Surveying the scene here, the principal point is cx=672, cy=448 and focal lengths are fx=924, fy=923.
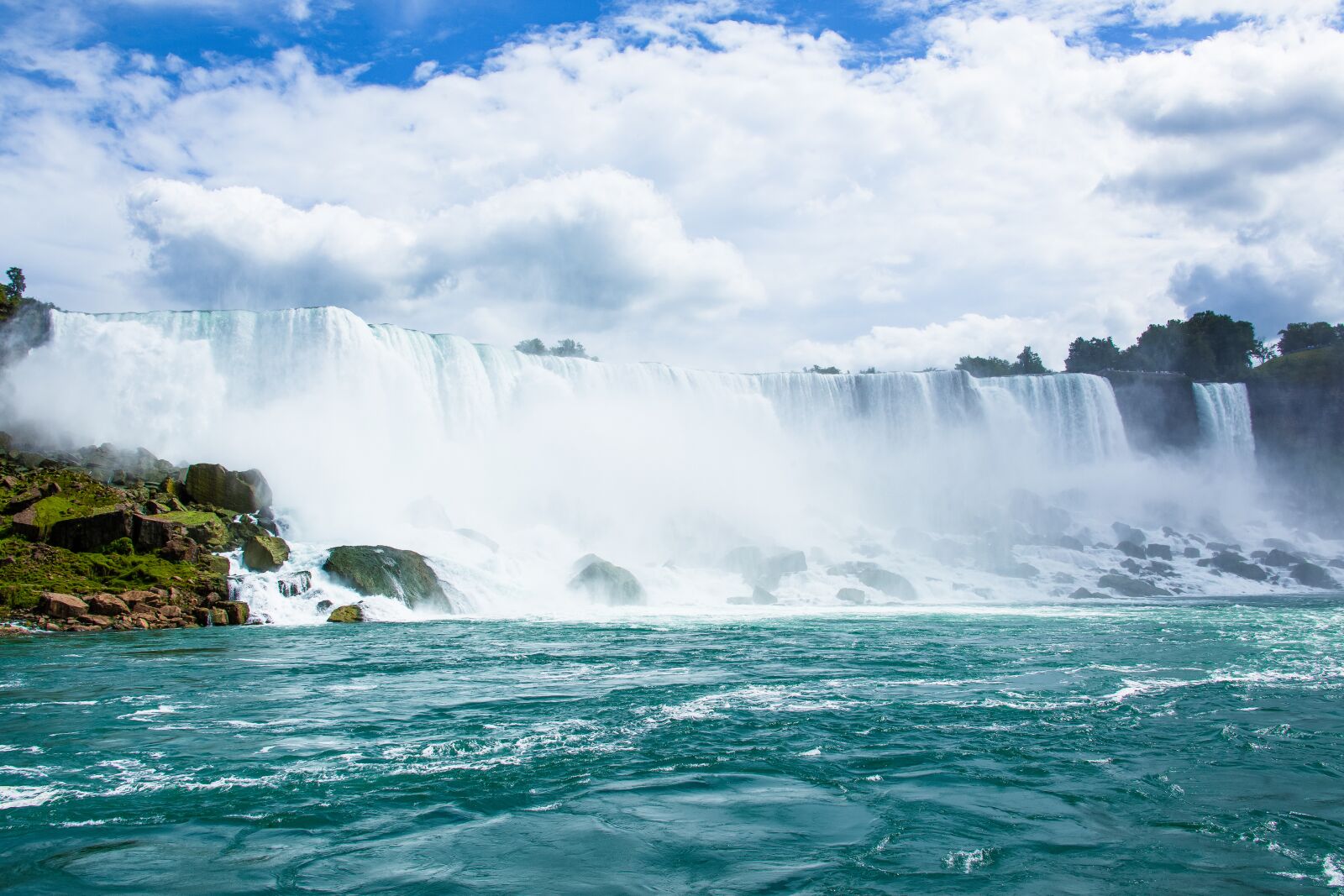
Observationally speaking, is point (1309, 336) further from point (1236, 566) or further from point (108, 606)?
point (108, 606)

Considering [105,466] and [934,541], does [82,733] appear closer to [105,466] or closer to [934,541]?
[105,466]

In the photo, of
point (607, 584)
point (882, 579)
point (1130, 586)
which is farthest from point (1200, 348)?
point (607, 584)

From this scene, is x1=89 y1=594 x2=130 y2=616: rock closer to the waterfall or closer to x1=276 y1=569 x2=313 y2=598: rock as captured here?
x1=276 y1=569 x2=313 y2=598: rock

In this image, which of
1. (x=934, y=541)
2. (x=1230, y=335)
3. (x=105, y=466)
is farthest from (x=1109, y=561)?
(x=105, y=466)

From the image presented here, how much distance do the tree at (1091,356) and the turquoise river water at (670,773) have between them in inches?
2468

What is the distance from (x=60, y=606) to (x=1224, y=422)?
182 ft

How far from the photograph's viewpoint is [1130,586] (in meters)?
37.0

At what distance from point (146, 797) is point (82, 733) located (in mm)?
2885

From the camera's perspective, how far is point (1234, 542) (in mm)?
47000

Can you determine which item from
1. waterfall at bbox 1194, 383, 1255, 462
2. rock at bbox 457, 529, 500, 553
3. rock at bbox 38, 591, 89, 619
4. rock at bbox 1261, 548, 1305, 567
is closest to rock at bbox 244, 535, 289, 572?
rock at bbox 38, 591, 89, 619

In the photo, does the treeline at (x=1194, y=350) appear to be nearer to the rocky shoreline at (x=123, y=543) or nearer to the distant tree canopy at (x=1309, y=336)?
the distant tree canopy at (x=1309, y=336)

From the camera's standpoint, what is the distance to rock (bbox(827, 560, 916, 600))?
33.3 metres

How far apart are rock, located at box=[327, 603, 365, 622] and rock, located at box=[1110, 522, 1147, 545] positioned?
36955 millimetres

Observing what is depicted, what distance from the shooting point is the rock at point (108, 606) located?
749 inches
